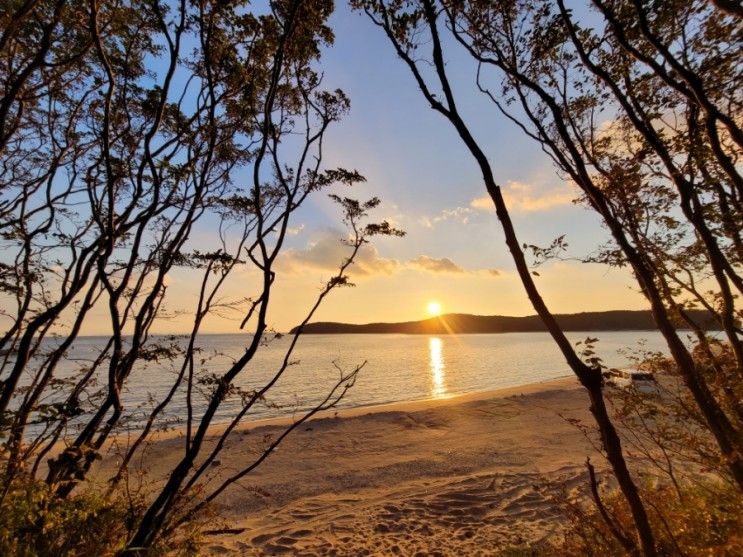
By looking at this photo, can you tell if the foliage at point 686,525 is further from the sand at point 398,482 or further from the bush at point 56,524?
the bush at point 56,524

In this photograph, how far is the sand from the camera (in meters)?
7.80

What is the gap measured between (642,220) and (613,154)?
1.35 m

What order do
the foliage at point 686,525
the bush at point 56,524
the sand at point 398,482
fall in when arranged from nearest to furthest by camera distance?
the foliage at point 686,525 → the bush at point 56,524 → the sand at point 398,482

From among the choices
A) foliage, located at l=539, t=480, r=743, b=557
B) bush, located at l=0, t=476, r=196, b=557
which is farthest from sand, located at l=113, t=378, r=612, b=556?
bush, located at l=0, t=476, r=196, b=557

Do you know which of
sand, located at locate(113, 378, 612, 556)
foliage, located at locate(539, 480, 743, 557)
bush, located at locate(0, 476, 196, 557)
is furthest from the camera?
sand, located at locate(113, 378, 612, 556)

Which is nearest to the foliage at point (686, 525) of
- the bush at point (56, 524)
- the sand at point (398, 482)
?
the sand at point (398, 482)

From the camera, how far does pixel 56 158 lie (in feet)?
22.3

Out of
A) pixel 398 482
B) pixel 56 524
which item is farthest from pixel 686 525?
pixel 398 482

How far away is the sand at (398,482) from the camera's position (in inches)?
307

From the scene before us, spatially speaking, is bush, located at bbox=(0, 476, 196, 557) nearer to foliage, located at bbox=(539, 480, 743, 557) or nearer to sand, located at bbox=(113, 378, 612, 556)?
sand, located at bbox=(113, 378, 612, 556)

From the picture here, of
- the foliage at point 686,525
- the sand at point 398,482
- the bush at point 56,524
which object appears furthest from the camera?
the sand at point 398,482

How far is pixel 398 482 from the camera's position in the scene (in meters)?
11.1

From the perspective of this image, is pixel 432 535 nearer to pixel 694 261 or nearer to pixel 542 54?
pixel 694 261

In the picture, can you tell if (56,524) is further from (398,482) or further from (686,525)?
(398,482)
